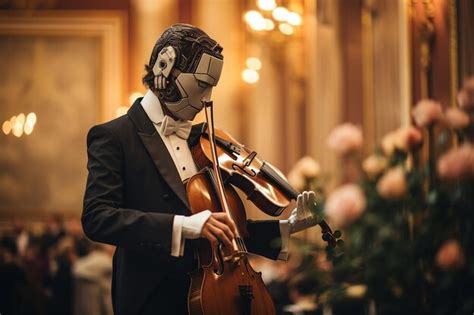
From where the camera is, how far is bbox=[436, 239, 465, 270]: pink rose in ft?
8.65

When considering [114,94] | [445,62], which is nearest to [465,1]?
[445,62]

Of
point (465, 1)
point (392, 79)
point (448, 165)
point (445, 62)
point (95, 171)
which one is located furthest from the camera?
point (392, 79)

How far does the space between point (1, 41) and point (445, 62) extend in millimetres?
12735

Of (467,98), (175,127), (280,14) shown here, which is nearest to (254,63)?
(280,14)

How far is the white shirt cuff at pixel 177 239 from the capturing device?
2.87 meters

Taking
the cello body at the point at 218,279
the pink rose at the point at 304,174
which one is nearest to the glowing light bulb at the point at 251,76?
the pink rose at the point at 304,174

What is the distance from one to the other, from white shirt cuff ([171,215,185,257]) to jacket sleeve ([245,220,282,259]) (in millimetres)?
527

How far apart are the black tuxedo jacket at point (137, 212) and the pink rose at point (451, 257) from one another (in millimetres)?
850

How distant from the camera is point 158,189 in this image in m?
3.10

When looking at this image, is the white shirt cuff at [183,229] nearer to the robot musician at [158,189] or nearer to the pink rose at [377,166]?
the robot musician at [158,189]

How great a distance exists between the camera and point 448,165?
2787 millimetres

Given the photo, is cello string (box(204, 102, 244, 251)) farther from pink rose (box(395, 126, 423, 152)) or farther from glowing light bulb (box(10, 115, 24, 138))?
glowing light bulb (box(10, 115, 24, 138))

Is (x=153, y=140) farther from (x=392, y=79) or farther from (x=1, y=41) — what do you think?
(x=1, y=41)

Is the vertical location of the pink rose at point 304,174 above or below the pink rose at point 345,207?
below
